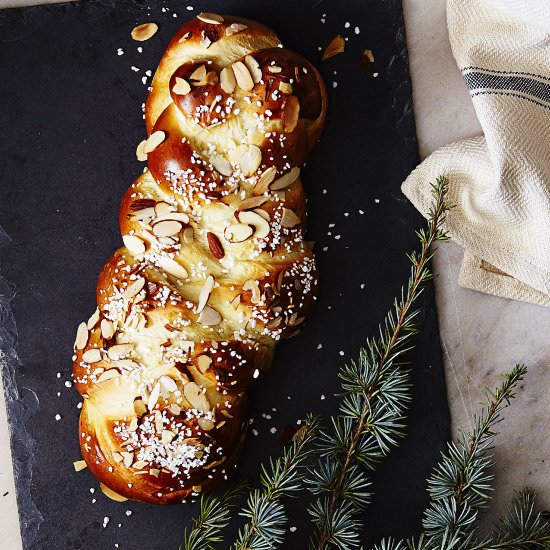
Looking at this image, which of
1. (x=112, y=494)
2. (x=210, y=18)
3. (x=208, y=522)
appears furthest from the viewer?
(x=112, y=494)

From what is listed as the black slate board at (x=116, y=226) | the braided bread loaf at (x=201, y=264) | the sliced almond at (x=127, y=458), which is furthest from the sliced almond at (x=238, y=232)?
the sliced almond at (x=127, y=458)

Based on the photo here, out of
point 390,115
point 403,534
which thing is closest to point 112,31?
point 390,115

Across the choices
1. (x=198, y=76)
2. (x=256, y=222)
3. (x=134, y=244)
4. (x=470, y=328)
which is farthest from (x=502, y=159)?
(x=134, y=244)

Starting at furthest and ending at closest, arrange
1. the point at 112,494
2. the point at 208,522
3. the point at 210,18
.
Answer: the point at 112,494
the point at 210,18
the point at 208,522

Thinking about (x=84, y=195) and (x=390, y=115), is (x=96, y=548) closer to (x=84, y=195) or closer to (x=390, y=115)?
(x=84, y=195)

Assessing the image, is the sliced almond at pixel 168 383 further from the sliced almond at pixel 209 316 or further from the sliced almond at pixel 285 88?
the sliced almond at pixel 285 88

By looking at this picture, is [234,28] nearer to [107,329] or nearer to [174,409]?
[107,329]
